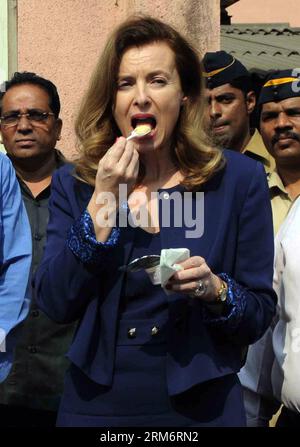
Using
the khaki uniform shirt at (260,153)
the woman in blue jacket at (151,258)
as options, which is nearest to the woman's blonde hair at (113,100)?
the woman in blue jacket at (151,258)

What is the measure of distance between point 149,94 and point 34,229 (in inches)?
51.9

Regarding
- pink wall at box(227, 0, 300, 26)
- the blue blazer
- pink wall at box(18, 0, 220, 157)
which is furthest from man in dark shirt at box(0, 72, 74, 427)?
pink wall at box(227, 0, 300, 26)

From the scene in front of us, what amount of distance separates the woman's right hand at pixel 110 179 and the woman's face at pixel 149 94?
182mm

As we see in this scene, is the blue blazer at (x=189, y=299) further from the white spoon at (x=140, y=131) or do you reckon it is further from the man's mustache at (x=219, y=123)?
the man's mustache at (x=219, y=123)

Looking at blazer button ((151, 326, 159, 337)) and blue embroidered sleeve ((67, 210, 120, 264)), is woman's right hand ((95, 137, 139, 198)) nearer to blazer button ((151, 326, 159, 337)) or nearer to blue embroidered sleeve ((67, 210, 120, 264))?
blue embroidered sleeve ((67, 210, 120, 264))

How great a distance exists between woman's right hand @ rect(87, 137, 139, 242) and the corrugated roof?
5941 millimetres

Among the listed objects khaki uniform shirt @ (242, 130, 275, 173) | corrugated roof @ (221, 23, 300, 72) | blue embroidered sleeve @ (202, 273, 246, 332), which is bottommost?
corrugated roof @ (221, 23, 300, 72)

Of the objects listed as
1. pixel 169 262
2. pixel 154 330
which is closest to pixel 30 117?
pixel 154 330

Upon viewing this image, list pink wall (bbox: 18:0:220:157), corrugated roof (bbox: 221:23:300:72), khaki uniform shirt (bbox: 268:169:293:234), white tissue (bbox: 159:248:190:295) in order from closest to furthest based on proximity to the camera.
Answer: white tissue (bbox: 159:248:190:295) < khaki uniform shirt (bbox: 268:169:293:234) < pink wall (bbox: 18:0:220:157) < corrugated roof (bbox: 221:23:300:72)

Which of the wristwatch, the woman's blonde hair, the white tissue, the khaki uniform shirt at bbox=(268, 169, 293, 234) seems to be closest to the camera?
the white tissue

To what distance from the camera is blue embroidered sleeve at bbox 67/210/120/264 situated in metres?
2.53

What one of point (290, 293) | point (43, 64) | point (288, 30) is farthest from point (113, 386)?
point (288, 30)

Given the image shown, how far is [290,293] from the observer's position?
3.05 m

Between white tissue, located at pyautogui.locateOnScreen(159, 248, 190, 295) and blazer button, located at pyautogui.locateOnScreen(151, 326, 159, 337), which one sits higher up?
white tissue, located at pyautogui.locateOnScreen(159, 248, 190, 295)
